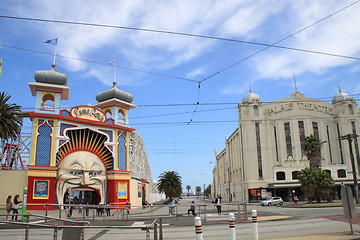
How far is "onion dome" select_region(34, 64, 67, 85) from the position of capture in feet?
125

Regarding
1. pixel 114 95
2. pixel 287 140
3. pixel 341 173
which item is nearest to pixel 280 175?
pixel 287 140

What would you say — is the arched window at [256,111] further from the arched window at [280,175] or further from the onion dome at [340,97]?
the onion dome at [340,97]

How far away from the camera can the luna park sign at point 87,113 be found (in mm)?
39062

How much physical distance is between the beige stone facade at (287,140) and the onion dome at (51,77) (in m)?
40.9

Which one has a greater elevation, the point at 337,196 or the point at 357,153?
the point at 357,153

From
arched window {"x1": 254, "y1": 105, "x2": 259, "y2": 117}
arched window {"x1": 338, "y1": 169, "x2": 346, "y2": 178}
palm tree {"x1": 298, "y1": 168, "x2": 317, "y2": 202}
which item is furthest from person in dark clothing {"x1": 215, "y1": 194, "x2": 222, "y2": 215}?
arched window {"x1": 338, "y1": 169, "x2": 346, "y2": 178}

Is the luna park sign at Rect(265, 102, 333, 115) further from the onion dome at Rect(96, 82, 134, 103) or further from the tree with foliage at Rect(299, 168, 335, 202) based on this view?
the onion dome at Rect(96, 82, 134, 103)

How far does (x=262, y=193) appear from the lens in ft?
212

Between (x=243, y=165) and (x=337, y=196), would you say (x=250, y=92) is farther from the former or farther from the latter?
(x=337, y=196)

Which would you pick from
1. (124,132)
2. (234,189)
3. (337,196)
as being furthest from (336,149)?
(124,132)

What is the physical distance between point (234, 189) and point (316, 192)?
3388 centimetres

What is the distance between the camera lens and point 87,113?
132 feet

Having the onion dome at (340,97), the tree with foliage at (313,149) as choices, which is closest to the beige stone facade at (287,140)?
the onion dome at (340,97)

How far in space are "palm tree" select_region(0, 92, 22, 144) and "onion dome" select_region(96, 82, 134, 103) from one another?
41.4 ft
